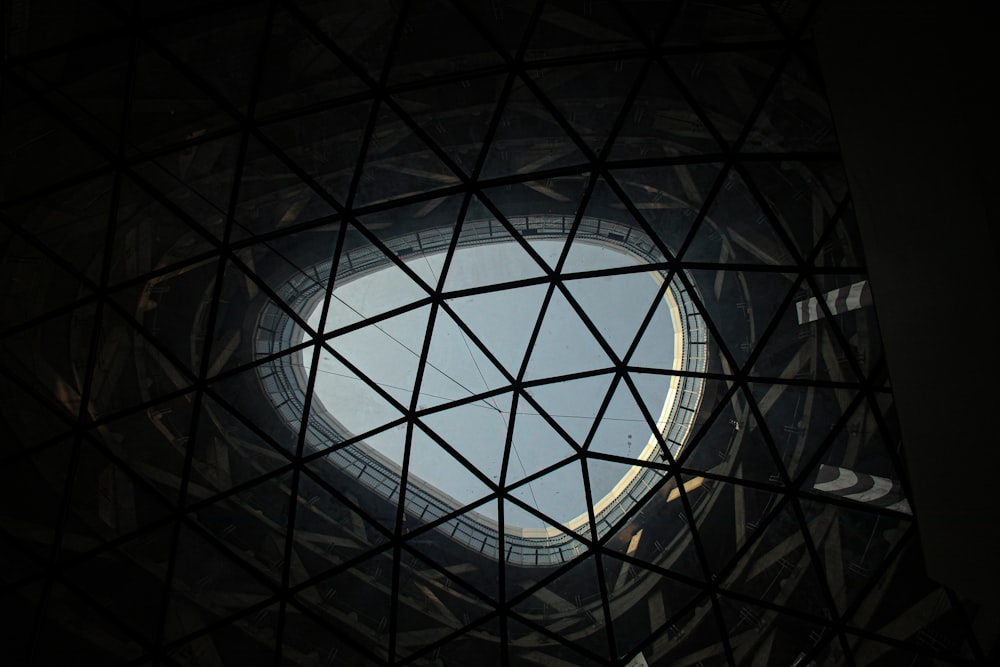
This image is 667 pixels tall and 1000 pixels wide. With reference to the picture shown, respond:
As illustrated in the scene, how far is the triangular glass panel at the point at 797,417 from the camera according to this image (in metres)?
19.0

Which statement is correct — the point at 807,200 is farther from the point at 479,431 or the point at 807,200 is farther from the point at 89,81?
the point at 89,81

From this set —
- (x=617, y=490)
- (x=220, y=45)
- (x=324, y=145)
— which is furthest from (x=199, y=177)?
(x=617, y=490)

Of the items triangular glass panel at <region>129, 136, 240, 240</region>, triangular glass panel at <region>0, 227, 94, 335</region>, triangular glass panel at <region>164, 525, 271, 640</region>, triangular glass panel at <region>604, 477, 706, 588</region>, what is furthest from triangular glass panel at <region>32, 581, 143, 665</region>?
triangular glass panel at <region>604, 477, 706, 588</region>

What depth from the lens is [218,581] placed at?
22.3 metres

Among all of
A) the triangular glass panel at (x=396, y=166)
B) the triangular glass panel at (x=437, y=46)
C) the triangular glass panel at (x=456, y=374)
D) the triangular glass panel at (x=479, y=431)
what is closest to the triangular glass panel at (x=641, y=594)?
the triangular glass panel at (x=479, y=431)

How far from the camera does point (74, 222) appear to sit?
18469 mm

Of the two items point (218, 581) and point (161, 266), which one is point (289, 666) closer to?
point (218, 581)

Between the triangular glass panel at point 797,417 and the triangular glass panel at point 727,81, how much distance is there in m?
8.14

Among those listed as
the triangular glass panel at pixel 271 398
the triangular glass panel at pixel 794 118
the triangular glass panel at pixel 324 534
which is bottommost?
the triangular glass panel at pixel 324 534

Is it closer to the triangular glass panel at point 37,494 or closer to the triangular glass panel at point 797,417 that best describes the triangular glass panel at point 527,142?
the triangular glass panel at point 797,417

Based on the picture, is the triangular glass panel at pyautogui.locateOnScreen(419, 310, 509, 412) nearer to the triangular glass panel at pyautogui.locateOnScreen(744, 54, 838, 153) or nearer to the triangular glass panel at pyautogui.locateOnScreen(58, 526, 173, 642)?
the triangular glass panel at pyautogui.locateOnScreen(58, 526, 173, 642)

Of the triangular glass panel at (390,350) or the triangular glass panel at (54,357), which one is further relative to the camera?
the triangular glass panel at (390,350)

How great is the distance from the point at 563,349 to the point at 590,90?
8831 mm

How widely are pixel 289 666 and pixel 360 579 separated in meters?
3.96
